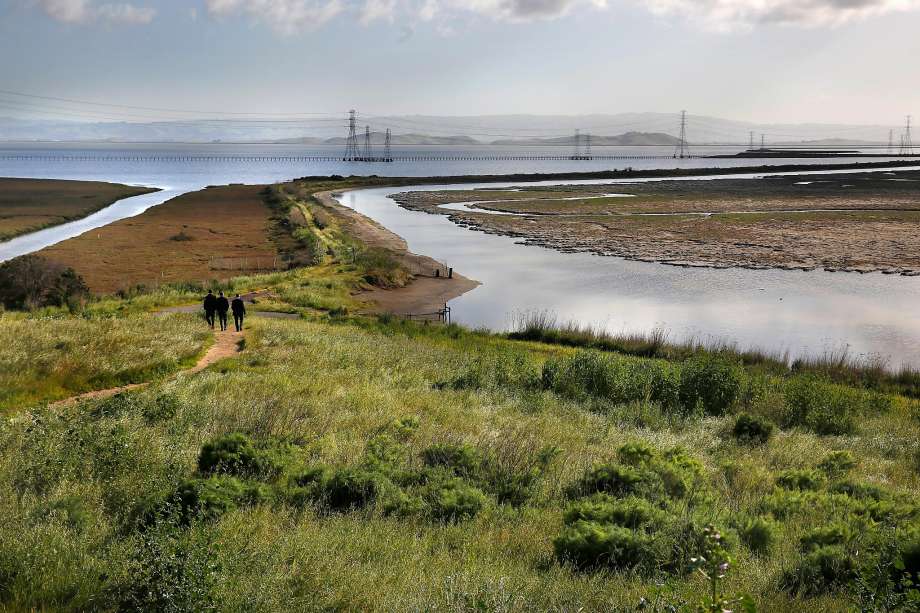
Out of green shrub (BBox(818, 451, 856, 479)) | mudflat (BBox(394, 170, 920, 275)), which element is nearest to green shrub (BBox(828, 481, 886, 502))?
green shrub (BBox(818, 451, 856, 479))

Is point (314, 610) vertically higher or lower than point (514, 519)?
higher

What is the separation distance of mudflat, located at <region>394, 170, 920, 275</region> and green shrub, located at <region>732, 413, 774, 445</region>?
1295 inches

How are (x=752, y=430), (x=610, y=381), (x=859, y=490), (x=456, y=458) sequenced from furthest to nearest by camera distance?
(x=610, y=381), (x=752, y=430), (x=456, y=458), (x=859, y=490)

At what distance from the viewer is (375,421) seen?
13758 millimetres

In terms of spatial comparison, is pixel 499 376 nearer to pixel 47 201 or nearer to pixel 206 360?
pixel 206 360

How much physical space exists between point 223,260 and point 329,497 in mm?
43960

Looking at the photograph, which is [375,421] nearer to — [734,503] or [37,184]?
[734,503]

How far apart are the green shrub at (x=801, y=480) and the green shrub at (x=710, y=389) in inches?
233

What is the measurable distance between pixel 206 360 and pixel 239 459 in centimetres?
1084

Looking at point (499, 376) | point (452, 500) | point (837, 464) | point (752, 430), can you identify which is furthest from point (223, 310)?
point (837, 464)

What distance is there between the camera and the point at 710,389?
18438 millimetres

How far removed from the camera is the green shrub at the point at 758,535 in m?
8.45

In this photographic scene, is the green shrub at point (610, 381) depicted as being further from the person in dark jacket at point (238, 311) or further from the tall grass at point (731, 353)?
the person in dark jacket at point (238, 311)

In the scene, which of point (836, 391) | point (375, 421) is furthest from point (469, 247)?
point (375, 421)
